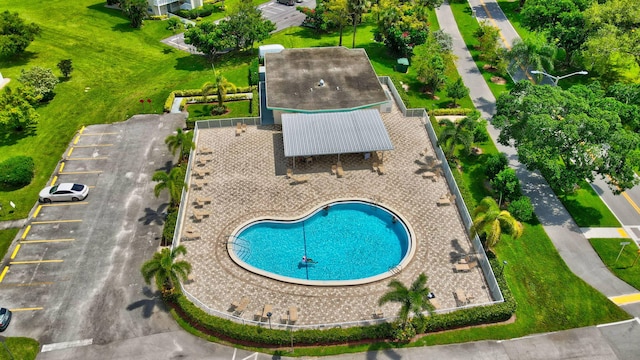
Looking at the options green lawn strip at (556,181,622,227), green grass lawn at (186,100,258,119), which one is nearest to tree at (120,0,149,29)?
green grass lawn at (186,100,258,119)

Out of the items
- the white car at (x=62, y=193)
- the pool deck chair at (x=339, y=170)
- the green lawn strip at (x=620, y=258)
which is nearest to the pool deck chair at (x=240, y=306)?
the pool deck chair at (x=339, y=170)

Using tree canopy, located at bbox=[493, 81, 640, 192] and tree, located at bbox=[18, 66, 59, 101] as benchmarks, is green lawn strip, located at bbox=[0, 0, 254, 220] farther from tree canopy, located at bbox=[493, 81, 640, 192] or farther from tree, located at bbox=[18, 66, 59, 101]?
tree canopy, located at bbox=[493, 81, 640, 192]

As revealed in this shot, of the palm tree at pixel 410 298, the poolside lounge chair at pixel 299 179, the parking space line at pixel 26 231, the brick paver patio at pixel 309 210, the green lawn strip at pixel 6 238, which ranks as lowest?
the green lawn strip at pixel 6 238

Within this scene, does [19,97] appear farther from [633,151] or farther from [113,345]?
[633,151]

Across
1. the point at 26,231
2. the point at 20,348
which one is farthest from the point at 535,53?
the point at 20,348

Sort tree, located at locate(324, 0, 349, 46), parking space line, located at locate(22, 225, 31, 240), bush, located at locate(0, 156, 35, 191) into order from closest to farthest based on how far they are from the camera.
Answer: parking space line, located at locate(22, 225, 31, 240), bush, located at locate(0, 156, 35, 191), tree, located at locate(324, 0, 349, 46)

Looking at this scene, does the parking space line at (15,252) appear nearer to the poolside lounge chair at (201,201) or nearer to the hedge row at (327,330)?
the poolside lounge chair at (201,201)
